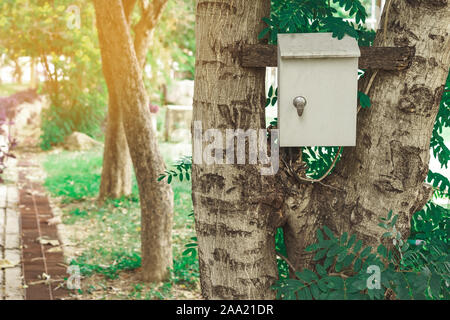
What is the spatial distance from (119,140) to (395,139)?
20.1 ft

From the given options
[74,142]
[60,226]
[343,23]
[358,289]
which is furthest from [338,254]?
[74,142]

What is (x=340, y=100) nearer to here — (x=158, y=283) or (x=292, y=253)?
(x=292, y=253)

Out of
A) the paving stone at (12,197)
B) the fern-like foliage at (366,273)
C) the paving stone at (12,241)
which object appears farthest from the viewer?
the paving stone at (12,197)

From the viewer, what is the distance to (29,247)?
6.15 m

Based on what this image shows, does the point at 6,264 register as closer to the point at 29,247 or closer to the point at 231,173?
the point at 29,247

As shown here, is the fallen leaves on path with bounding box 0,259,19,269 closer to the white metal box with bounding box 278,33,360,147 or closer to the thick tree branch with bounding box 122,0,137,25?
the thick tree branch with bounding box 122,0,137,25

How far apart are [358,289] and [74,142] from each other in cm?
1141

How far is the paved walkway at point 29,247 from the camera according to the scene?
16.3ft

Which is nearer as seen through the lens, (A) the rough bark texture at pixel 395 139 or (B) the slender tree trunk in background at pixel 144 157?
(A) the rough bark texture at pixel 395 139

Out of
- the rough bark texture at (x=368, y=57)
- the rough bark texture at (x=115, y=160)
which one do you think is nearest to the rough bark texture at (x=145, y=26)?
the rough bark texture at (x=115, y=160)

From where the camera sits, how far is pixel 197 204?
7.44ft

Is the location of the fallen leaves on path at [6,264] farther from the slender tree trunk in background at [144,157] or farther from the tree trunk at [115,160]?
the tree trunk at [115,160]

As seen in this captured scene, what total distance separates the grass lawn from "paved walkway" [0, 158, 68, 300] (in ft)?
0.72

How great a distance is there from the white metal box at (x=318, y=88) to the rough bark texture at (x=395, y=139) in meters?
0.15
